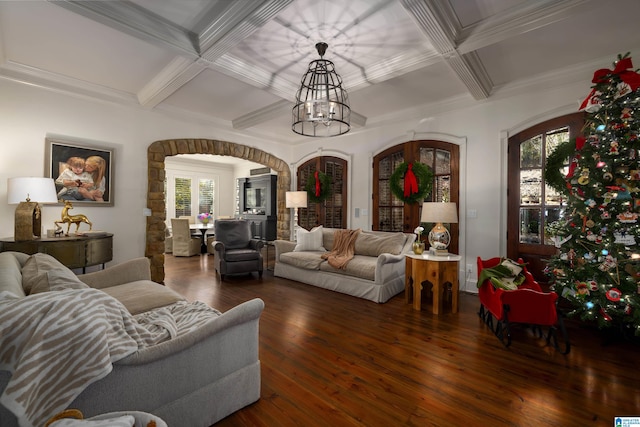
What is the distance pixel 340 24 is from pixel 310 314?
2980 millimetres

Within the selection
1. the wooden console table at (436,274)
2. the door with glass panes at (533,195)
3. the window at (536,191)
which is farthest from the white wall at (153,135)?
the wooden console table at (436,274)

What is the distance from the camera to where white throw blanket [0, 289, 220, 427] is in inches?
39.6

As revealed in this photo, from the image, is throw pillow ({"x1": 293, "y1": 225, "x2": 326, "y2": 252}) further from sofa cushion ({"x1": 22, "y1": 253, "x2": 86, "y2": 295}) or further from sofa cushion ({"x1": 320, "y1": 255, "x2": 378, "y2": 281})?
sofa cushion ({"x1": 22, "y1": 253, "x2": 86, "y2": 295})

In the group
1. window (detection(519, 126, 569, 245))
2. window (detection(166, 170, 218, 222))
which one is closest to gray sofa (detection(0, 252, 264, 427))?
window (detection(519, 126, 569, 245))

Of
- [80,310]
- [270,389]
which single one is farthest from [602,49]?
[80,310]

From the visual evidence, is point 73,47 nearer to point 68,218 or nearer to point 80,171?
point 80,171

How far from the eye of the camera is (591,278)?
2.73m

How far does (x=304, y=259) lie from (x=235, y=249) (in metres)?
1.38

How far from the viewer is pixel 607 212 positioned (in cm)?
266

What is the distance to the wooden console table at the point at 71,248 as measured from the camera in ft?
10.2

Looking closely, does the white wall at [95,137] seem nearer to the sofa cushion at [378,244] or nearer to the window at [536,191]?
the sofa cushion at [378,244]

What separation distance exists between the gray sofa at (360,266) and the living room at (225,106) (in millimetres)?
968

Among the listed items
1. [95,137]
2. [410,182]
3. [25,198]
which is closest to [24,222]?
[25,198]

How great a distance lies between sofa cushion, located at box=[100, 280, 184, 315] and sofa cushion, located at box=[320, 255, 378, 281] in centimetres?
230
